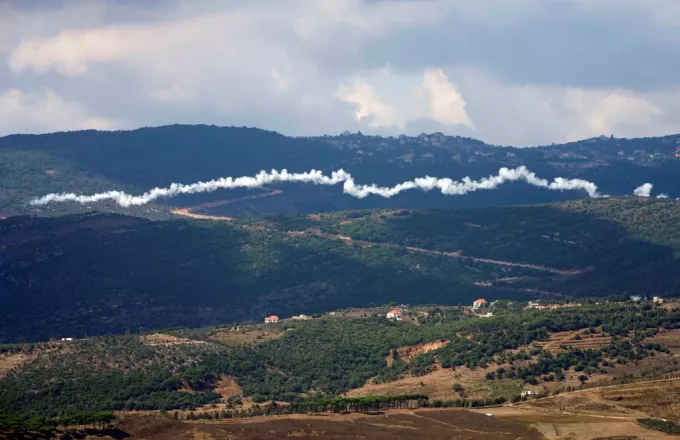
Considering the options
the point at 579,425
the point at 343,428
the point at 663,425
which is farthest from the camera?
the point at 579,425

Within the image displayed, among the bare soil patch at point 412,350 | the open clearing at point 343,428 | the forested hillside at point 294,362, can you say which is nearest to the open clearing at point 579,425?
the open clearing at point 343,428

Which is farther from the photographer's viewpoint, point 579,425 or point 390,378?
point 390,378

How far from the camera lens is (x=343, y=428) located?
412 feet

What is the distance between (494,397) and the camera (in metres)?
152

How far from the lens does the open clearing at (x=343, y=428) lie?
11900 cm

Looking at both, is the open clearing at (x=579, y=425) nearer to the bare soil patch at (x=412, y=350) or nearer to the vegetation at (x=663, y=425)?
the vegetation at (x=663, y=425)

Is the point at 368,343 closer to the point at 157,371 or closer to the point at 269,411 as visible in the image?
the point at 157,371

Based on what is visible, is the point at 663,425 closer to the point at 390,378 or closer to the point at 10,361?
the point at 390,378

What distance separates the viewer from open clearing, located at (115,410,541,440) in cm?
11900

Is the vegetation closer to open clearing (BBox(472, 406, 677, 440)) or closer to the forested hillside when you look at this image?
open clearing (BBox(472, 406, 677, 440))

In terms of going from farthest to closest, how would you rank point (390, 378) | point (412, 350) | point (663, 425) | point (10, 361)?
point (412, 350) < point (390, 378) < point (10, 361) < point (663, 425)

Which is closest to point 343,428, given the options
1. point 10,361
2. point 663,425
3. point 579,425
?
point 579,425

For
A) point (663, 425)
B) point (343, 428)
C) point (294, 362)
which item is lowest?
point (294, 362)

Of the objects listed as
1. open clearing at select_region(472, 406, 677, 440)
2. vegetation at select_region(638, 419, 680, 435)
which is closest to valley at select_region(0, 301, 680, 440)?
open clearing at select_region(472, 406, 677, 440)
